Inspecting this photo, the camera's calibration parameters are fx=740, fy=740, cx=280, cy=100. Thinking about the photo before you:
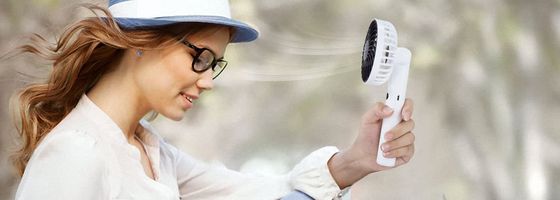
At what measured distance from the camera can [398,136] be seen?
4.88ft

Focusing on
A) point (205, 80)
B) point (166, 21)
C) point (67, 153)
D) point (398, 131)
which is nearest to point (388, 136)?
point (398, 131)

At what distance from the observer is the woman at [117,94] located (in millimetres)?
1261

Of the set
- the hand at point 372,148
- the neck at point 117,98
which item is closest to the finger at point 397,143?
the hand at point 372,148

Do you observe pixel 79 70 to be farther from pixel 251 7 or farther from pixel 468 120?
pixel 468 120

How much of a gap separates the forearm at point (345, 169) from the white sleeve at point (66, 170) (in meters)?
0.55

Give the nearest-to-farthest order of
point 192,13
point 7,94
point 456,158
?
point 192,13 < point 456,158 < point 7,94

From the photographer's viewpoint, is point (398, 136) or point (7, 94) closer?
point (398, 136)

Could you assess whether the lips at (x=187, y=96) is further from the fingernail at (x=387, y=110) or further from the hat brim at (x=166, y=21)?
the fingernail at (x=387, y=110)

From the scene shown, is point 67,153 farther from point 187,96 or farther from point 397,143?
point 397,143

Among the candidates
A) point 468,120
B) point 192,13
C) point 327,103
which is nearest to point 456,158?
point 468,120

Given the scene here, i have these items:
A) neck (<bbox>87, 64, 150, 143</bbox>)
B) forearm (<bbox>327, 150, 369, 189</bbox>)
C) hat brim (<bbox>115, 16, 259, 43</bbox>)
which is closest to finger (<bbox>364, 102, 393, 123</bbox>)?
forearm (<bbox>327, 150, 369, 189</bbox>)

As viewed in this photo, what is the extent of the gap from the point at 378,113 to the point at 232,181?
16.8 inches

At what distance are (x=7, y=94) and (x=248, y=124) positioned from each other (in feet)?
2.75

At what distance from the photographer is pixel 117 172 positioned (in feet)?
4.35
